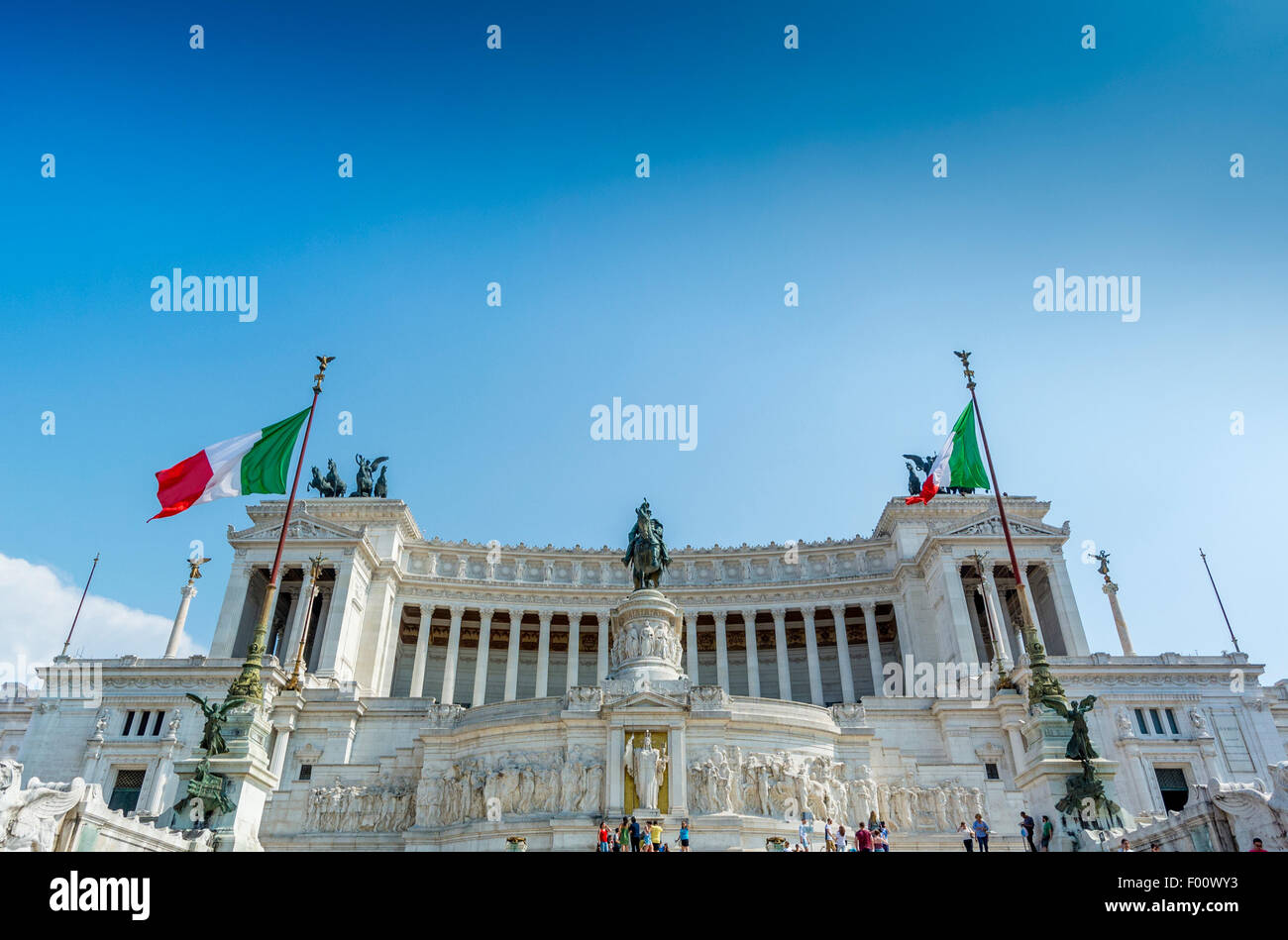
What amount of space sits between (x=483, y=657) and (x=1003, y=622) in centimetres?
4127

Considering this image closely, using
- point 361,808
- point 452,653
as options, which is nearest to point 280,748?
point 361,808

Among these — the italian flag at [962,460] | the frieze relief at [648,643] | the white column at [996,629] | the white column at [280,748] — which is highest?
the white column at [996,629]

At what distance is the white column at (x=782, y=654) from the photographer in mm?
68250

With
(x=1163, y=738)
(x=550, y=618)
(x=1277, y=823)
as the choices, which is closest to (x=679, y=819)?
(x=1277, y=823)

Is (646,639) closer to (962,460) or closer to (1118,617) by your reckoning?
(962,460)

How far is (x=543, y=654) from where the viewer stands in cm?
7081

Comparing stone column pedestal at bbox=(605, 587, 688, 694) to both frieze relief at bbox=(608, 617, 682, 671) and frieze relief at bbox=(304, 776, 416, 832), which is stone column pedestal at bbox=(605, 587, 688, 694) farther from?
frieze relief at bbox=(304, 776, 416, 832)

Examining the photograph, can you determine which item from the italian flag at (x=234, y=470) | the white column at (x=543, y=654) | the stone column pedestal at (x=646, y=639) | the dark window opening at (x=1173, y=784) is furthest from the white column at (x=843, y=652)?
the italian flag at (x=234, y=470)

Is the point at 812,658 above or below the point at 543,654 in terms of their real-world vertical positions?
below

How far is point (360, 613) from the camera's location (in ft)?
222

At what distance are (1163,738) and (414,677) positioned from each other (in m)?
51.7

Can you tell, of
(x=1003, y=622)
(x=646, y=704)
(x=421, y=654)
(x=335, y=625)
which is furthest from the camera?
(x=421, y=654)

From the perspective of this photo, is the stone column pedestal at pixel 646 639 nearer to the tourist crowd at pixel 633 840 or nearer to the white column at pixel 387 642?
the tourist crowd at pixel 633 840

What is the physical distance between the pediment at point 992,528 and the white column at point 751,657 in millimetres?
16787
